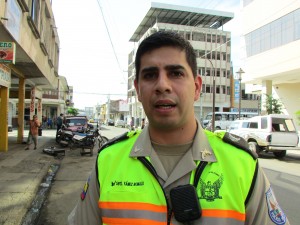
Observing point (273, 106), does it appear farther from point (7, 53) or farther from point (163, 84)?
point (163, 84)

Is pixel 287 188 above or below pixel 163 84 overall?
below

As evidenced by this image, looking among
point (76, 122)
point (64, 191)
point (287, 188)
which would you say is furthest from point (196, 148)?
point (76, 122)

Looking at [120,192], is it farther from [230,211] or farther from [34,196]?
[34,196]

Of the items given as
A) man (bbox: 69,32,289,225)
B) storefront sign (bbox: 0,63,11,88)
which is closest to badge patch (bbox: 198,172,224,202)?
man (bbox: 69,32,289,225)

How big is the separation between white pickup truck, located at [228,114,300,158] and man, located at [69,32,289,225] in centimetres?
1304

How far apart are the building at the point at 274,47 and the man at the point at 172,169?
21.1 metres

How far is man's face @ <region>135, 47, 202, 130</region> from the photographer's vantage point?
170 cm

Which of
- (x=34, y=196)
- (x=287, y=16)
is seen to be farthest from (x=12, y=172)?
(x=287, y=16)

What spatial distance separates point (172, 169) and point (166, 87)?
0.43 metres

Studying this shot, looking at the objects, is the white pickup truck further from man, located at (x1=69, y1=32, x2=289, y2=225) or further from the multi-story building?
the multi-story building

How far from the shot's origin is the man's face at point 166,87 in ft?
5.57

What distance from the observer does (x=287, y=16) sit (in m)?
21.6

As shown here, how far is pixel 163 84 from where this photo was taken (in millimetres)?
1684

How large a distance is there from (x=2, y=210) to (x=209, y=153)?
16.7 ft
